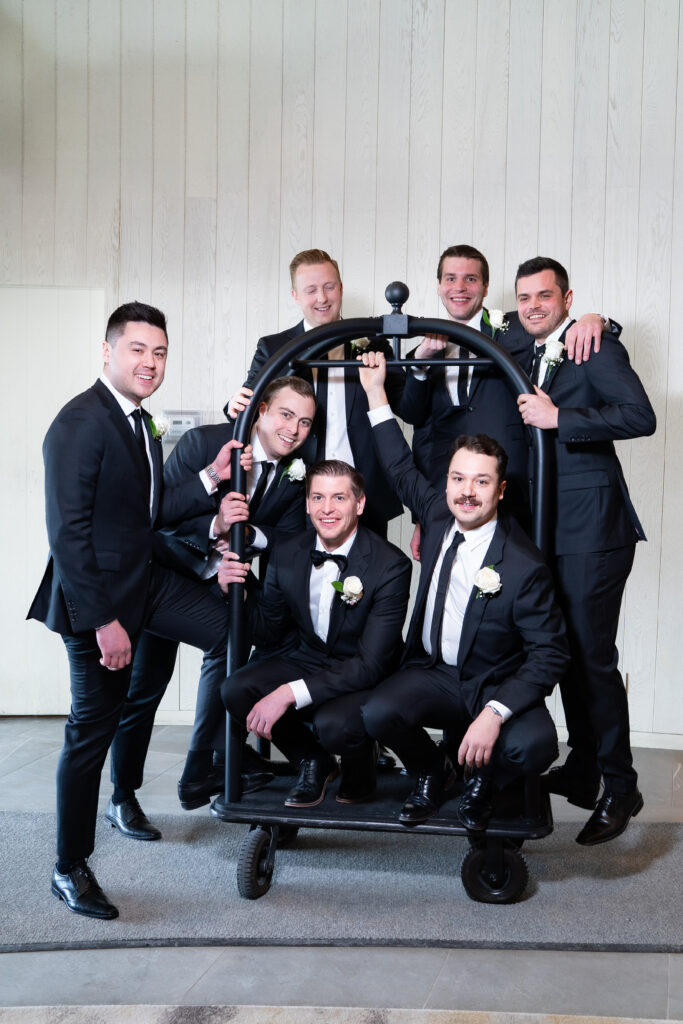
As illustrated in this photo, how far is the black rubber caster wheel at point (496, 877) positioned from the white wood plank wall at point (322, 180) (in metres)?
2.00

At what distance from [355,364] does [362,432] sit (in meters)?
0.48

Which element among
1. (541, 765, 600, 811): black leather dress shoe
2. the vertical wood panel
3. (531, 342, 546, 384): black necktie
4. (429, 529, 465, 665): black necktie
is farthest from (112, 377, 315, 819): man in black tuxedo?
the vertical wood panel

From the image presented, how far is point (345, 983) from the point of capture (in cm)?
254

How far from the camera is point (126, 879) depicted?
3.15 metres

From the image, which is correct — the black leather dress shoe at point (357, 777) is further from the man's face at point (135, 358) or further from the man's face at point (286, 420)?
the man's face at point (135, 358)

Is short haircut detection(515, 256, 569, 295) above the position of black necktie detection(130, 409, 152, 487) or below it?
above

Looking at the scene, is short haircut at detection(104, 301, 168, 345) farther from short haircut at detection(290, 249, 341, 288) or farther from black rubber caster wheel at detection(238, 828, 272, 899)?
black rubber caster wheel at detection(238, 828, 272, 899)

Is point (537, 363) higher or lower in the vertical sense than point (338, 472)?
higher

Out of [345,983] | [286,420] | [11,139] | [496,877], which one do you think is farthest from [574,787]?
[11,139]

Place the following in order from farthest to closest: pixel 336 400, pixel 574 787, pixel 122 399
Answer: pixel 336 400, pixel 574 787, pixel 122 399

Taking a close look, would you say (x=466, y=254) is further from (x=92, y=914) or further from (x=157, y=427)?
(x=92, y=914)

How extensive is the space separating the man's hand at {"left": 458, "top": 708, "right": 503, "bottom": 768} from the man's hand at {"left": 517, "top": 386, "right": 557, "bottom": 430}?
835 mm

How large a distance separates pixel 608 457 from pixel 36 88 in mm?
3358

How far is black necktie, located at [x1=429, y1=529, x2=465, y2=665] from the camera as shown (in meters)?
3.06
